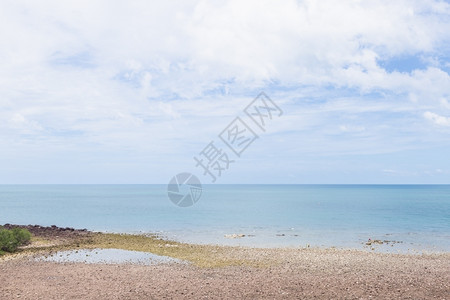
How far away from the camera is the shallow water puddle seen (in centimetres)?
2762

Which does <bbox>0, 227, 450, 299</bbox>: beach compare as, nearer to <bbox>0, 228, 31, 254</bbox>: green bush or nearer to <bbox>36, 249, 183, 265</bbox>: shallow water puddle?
<bbox>0, 228, 31, 254</bbox>: green bush

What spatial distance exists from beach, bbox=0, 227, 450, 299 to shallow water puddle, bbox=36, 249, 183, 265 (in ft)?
3.96

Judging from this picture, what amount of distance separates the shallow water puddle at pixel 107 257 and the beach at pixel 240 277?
121 centimetres

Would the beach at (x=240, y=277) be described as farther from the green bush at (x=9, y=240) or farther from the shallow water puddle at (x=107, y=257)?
the shallow water puddle at (x=107, y=257)

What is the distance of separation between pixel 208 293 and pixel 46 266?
1258 centimetres

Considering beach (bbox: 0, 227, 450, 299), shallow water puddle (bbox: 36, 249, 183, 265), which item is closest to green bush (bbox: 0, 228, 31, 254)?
beach (bbox: 0, 227, 450, 299)

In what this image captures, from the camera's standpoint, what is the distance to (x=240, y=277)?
2109cm

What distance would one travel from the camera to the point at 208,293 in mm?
17797

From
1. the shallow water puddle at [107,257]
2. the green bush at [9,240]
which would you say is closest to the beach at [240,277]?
the green bush at [9,240]

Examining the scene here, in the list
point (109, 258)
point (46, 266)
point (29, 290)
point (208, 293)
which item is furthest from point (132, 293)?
point (109, 258)

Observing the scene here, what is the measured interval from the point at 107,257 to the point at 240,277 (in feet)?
41.9

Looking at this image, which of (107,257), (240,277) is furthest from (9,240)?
(240,277)

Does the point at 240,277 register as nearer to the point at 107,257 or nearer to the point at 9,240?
the point at 107,257

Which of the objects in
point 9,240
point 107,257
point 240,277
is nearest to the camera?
point 240,277
